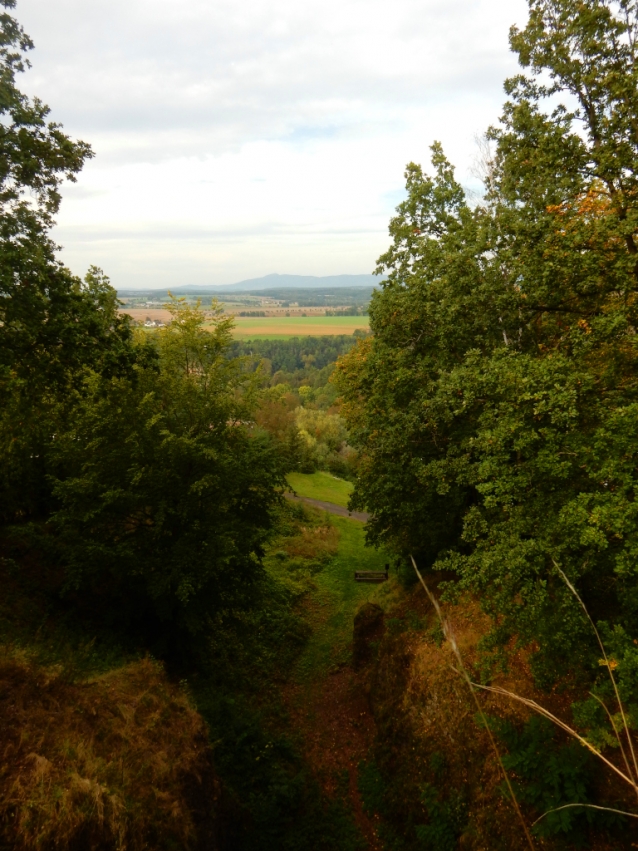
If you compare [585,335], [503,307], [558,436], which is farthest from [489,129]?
[558,436]

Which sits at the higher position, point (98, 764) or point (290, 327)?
point (290, 327)

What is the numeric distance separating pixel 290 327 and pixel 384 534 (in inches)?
6466

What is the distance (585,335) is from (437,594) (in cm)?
926

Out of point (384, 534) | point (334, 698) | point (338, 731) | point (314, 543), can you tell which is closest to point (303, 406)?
point (314, 543)

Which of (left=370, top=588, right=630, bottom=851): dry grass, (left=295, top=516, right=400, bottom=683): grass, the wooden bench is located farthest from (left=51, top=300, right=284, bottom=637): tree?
the wooden bench

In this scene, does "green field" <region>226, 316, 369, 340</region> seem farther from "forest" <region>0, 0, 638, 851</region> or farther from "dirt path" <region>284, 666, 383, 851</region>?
"dirt path" <region>284, 666, 383, 851</region>

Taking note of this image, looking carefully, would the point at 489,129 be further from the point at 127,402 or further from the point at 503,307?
the point at 127,402

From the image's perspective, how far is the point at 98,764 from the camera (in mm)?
7801

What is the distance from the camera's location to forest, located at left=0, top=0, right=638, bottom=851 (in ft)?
26.5

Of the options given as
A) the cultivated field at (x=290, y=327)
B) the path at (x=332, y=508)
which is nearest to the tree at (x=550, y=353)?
the path at (x=332, y=508)

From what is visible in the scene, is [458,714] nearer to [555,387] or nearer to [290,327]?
[555,387]

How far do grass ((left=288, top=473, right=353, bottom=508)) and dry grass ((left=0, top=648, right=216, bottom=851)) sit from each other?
2671 centimetres

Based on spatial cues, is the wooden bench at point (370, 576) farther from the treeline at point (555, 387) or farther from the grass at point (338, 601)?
the treeline at point (555, 387)

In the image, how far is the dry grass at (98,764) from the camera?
22.3ft
